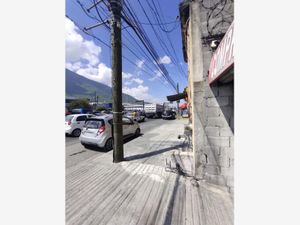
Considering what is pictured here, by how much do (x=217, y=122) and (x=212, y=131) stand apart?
9.3 inches

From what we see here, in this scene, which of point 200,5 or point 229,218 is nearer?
point 229,218

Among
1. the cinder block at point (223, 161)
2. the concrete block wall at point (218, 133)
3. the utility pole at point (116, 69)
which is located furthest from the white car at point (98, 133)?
the cinder block at point (223, 161)

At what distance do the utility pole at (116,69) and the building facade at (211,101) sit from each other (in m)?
2.16

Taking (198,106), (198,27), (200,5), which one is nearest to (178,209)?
(198,106)

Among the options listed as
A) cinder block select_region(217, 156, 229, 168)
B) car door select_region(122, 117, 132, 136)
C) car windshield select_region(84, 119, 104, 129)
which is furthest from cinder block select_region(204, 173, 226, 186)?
car door select_region(122, 117, 132, 136)

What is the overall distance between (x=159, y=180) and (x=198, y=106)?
2.02 metres

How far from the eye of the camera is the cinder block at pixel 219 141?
10.4 ft

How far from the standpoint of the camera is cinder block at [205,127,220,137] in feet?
10.5

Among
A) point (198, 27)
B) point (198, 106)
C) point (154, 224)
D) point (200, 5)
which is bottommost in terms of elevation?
point (154, 224)

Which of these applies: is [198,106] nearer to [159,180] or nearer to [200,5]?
[159,180]

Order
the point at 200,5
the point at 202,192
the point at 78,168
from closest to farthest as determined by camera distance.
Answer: the point at 202,192, the point at 200,5, the point at 78,168

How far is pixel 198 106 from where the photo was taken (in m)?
3.30

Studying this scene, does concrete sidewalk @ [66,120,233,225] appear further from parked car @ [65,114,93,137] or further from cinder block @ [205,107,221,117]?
parked car @ [65,114,93,137]

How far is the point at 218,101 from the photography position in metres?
3.18
